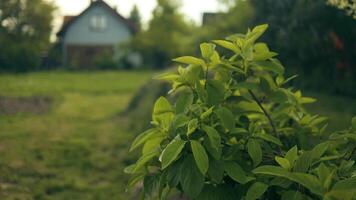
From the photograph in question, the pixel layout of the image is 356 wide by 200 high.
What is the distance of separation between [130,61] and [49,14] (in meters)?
9.79

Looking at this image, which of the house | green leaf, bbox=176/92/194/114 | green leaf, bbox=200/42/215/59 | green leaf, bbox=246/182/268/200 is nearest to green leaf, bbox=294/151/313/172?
green leaf, bbox=246/182/268/200

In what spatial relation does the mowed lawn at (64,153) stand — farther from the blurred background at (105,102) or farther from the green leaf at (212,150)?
the green leaf at (212,150)

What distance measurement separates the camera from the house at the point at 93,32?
3856cm

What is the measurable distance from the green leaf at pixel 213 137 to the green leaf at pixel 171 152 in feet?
0.40

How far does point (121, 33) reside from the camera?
129 ft

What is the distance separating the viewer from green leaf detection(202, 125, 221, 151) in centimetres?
194

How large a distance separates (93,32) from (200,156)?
3811 centimetres

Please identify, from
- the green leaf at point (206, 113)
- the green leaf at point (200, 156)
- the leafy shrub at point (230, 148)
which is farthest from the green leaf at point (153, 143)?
the green leaf at point (200, 156)

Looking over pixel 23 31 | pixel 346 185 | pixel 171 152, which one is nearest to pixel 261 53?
pixel 171 152

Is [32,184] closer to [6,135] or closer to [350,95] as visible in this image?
[6,135]

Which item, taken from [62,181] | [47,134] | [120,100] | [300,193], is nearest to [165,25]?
[120,100]

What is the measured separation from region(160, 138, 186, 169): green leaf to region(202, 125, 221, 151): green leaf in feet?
0.40

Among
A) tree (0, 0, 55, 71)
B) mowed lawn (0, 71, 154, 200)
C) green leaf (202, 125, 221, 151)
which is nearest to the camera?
green leaf (202, 125, 221, 151)

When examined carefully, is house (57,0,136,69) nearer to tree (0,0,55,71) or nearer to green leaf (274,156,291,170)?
tree (0,0,55,71)
